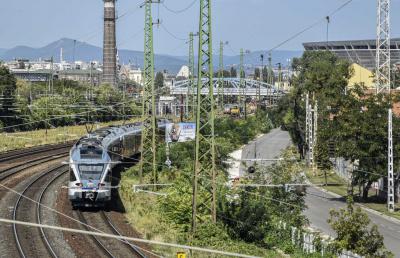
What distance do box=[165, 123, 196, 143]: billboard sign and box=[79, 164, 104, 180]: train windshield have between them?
24586mm

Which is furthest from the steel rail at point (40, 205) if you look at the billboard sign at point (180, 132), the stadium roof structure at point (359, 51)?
the stadium roof structure at point (359, 51)

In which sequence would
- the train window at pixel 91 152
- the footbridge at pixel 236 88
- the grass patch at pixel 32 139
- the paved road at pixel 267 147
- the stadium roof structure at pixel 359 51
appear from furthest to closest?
the stadium roof structure at pixel 359 51, the footbridge at pixel 236 88, the paved road at pixel 267 147, the grass patch at pixel 32 139, the train window at pixel 91 152

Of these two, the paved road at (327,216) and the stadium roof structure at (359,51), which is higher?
the stadium roof structure at (359,51)

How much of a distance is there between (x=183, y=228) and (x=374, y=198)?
25.2 m

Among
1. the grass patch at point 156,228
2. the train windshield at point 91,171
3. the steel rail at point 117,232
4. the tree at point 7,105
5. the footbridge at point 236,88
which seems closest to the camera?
the steel rail at point 117,232

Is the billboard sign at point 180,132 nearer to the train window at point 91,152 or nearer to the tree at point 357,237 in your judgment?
the train window at point 91,152

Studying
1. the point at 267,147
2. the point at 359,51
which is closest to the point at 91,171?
the point at 267,147

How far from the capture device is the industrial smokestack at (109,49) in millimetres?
162250

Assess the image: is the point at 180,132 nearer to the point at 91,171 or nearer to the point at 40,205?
the point at 40,205

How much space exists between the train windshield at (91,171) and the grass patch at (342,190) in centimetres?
2046

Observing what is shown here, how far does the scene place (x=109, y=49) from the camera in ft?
533

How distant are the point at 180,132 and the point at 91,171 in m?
25.2

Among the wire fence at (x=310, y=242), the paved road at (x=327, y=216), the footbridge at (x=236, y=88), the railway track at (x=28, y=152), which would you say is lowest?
the paved road at (x=327, y=216)

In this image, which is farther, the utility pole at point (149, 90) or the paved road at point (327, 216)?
the utility pole at point (149, 90)
